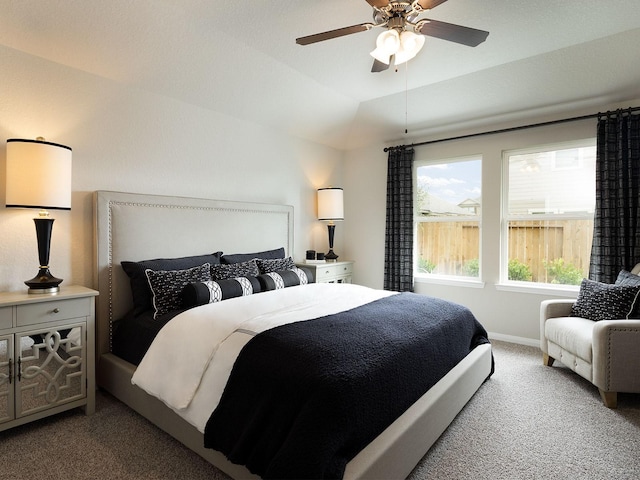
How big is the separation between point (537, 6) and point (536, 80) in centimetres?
102

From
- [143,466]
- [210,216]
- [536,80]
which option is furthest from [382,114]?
[143,466]

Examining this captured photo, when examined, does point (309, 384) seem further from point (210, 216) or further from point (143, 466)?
point (210, 216)

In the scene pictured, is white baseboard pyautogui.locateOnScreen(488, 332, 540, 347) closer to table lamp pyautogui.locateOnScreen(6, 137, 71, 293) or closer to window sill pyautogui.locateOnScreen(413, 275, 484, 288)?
window sill pyautogui.locateOnScreen(413, 275, 484, 288)

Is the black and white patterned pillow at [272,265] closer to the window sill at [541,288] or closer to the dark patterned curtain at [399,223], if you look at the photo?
the dark patterned curtain at [399,223]

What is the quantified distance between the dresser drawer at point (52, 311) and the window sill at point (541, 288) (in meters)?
3.96

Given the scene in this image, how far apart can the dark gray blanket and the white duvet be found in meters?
0.11

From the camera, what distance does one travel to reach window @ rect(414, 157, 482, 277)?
14.1 feet

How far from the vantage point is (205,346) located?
1937 millimetres

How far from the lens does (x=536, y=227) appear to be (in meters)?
3.90

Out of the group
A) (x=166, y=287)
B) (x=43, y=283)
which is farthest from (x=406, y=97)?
(x=43, y=283)

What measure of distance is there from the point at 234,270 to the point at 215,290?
504 mm

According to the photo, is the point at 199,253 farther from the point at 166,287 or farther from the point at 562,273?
the point at 562,273

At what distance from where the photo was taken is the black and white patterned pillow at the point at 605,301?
272 centimetres

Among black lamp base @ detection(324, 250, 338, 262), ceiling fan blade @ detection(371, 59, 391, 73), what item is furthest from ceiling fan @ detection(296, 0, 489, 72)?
black lamp base @ detection(324, 250, 338, 262)
